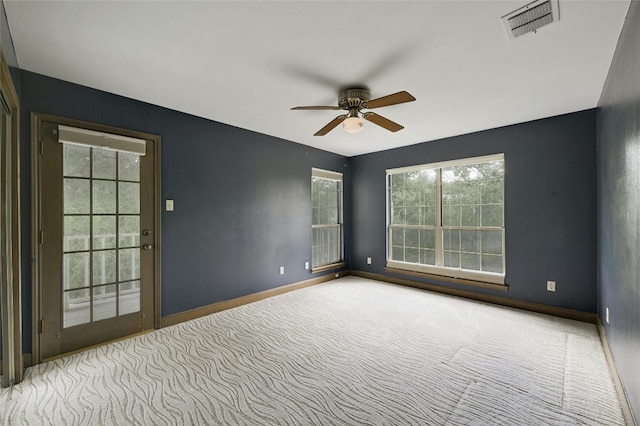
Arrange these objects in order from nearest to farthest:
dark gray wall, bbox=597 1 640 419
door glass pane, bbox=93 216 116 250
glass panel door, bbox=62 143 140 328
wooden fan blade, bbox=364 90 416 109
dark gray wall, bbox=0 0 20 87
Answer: dark gray wall, bbox=597 1 640 419, dark gray wall, bbox=0 0 20 87, wooden fan blade, bbox=364 90 416 109, glass panel door, bbox=62 143 140 328, door glass pane, bbox=93 216 116 250

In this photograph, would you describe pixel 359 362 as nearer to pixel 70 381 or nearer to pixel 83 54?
pixel 70 381

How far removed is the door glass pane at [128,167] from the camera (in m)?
3.01

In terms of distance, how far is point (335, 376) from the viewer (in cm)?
229

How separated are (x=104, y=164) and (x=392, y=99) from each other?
9.32 ft

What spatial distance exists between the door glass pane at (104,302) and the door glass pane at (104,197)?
2.52 ft

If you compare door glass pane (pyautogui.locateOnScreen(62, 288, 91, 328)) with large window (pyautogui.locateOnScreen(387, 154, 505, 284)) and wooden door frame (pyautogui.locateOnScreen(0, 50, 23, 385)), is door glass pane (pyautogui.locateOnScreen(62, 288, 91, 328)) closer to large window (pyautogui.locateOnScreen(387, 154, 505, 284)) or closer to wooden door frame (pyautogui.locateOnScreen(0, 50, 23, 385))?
wooden door frame (pyautogui.locateOnScreen(0, 50, 23, 385))

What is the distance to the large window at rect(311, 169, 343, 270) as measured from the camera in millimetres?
5336

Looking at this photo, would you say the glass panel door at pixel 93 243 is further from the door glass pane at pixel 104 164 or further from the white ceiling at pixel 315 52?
the white ceiling at pixel 315 52

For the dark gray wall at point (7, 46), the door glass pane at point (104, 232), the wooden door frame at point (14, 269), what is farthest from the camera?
the door glass pane at point (104, 232)

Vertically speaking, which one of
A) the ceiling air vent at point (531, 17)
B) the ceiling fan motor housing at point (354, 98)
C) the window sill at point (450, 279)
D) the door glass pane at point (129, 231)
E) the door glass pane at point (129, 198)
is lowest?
the window sill at point (450, 279)

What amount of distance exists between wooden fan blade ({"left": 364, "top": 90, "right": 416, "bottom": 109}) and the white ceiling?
23 cm

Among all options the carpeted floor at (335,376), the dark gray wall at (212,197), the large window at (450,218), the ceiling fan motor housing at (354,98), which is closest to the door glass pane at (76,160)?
the dark gray wall at (212,197)

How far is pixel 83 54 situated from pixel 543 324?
5.18 m

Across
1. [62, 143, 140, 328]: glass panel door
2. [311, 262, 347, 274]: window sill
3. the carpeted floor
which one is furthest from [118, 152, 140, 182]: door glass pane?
[311, 262, 347, 274]: window sill
